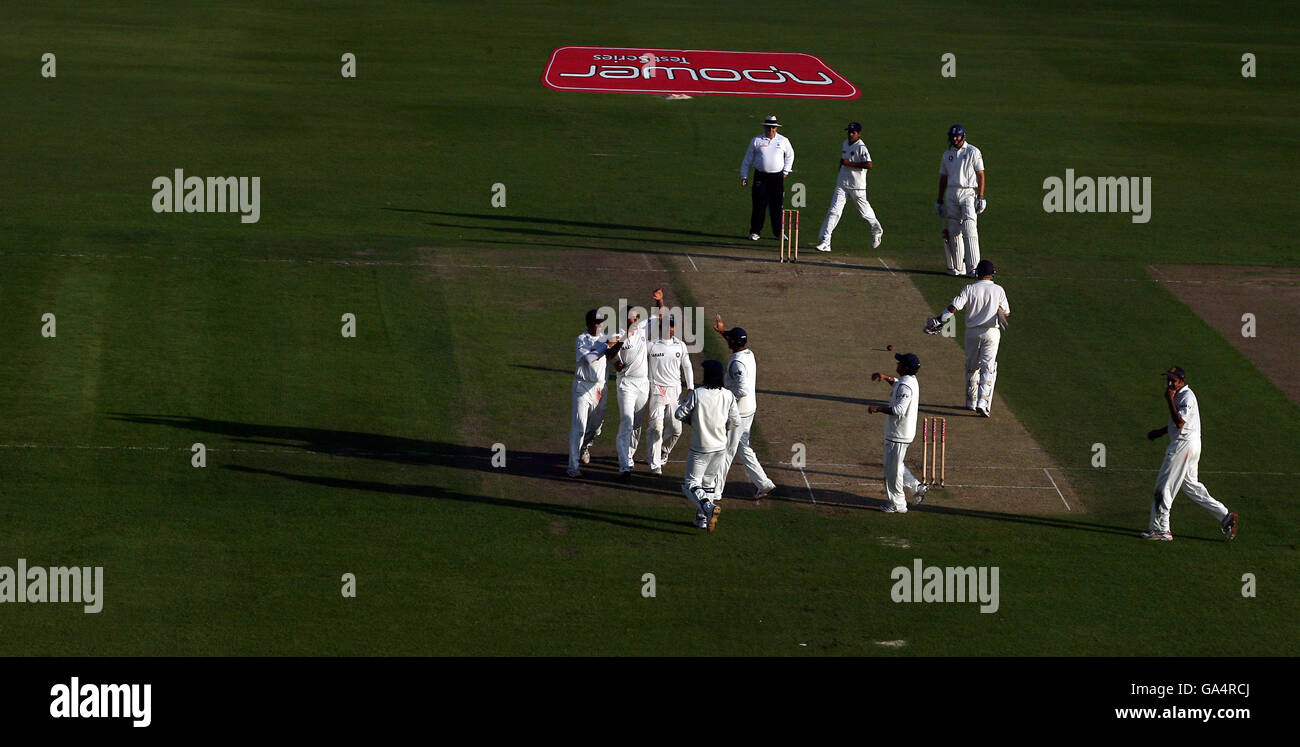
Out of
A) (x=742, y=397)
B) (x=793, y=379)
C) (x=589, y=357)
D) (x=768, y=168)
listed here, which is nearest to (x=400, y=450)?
(x=589, y=357)

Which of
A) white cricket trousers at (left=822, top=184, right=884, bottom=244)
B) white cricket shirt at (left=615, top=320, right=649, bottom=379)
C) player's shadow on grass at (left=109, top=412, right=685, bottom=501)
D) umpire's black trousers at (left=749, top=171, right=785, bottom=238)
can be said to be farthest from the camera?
umpire's black trousers at (left=749, top=171, right=785, bottom=238)

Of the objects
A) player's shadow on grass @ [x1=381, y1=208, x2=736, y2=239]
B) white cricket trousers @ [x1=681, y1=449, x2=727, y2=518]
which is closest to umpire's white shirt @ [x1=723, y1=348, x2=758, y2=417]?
white cricket trousers @ [x1=681, y1=449, x2=727, y2=518]

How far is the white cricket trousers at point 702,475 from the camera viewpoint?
716 inches

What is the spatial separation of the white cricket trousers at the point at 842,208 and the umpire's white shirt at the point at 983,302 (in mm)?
7084

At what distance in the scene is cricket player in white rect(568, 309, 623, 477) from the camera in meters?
19.2

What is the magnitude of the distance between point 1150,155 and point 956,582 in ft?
71.5

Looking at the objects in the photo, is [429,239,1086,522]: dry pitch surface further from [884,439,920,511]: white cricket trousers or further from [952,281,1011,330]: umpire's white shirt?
[952,281,1011,330]: umpire's white shirt

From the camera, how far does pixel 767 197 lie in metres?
29.1

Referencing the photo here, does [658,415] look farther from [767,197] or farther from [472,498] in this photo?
[767,197]

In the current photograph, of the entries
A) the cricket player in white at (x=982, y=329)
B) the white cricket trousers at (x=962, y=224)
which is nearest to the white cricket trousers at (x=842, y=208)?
the white cricket trousers at (x=962, y=224)

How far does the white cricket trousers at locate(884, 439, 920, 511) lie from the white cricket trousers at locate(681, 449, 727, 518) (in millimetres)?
1949

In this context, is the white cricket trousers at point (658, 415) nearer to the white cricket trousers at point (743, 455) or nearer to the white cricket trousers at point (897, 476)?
the white cricket trousers at point (743, 455)

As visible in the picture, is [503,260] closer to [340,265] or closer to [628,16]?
[340,265]

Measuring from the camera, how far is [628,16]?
4712cm
